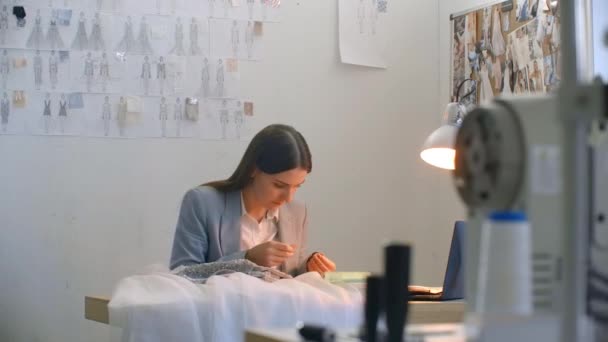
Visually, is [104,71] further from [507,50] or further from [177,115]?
[507,50]

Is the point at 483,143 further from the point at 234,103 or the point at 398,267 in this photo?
the point at 234,103

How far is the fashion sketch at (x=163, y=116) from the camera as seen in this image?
10.6ft

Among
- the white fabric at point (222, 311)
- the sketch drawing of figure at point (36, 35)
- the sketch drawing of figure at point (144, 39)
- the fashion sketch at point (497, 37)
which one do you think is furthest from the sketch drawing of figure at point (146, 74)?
the white fabric at point (222, 311)

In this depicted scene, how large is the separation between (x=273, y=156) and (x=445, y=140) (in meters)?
0.52

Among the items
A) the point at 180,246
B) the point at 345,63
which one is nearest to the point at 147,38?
the point at 345,63

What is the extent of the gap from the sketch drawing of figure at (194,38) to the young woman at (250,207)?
0.72m

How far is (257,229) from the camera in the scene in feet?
8.88

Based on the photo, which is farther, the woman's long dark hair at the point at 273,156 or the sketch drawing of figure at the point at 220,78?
the sketch drawing of figure at the point at 220,78

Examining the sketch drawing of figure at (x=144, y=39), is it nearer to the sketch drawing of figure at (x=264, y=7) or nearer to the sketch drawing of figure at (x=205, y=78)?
the sketch drawing of figure at (x=205, y=78)

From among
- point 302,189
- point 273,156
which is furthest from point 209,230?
point 302,189

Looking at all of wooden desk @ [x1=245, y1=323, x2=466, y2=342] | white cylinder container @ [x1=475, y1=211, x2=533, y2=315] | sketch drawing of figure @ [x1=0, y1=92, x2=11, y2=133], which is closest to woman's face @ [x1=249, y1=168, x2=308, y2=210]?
sketch drawing of figure @ [x1=0, y1=92, x2=11, y2=133]

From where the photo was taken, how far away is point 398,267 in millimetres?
975

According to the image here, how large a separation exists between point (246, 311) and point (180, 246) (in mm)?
780

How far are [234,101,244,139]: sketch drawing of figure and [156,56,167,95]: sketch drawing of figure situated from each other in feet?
0.92
